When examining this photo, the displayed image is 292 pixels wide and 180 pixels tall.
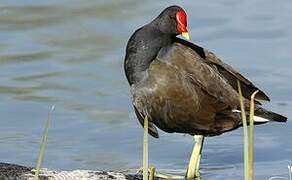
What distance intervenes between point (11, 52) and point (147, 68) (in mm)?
3738

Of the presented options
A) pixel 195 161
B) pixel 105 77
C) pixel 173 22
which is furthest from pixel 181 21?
pixel 105 77

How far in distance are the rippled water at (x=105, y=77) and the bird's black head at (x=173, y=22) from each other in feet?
3.72

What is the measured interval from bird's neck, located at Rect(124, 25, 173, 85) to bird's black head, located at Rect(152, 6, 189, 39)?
0.21ft

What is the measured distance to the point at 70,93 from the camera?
10.1 m

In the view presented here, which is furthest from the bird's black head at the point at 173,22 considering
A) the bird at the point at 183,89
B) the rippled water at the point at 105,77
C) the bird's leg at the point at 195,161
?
the rippled water at the point at 105,77

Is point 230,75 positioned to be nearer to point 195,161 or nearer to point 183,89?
point 183,89

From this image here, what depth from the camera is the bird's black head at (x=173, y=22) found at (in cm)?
776

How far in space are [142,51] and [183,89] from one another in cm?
39

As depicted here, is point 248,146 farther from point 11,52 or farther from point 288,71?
point 11,52

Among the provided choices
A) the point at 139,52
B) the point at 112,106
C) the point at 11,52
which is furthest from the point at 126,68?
the point at 11,52

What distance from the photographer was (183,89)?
24.1ft

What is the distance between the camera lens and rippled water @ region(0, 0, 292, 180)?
8.82 m

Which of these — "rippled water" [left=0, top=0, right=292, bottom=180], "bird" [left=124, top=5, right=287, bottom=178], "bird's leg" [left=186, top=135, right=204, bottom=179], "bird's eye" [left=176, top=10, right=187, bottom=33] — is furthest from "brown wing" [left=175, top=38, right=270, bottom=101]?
"rippled water" [left=0, top=0, right=292, bottom=180]

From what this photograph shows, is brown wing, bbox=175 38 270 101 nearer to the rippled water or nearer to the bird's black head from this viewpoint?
the bird's black head
